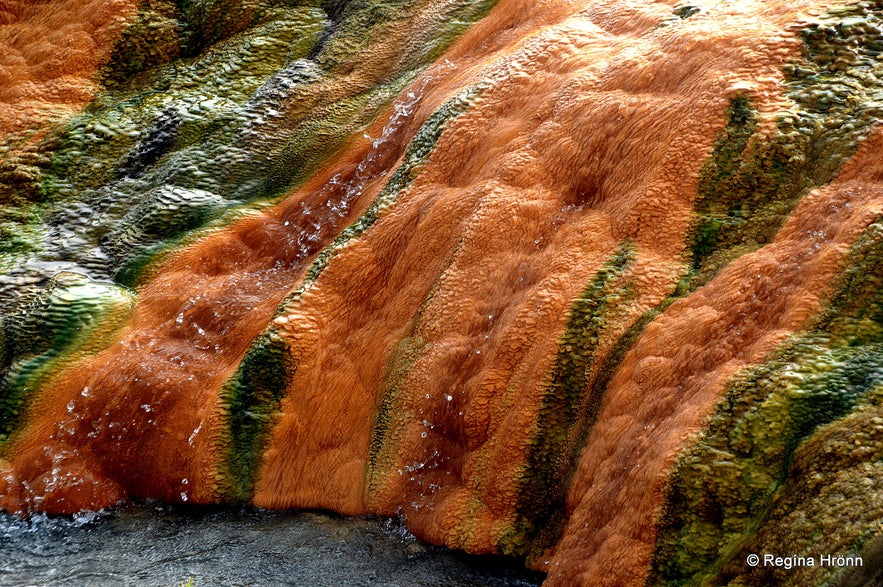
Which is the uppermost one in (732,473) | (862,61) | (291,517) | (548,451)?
(862,61)

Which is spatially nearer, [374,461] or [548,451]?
[548,451]

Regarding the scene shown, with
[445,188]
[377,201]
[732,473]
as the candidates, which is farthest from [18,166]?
[732,473]

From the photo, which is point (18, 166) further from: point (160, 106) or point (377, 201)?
point (377, 201)

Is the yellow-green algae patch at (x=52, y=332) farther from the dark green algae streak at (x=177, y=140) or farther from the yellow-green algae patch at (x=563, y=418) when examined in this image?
the yellow-green algae patch at (x=563, y=418)

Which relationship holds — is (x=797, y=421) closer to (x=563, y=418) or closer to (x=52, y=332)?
(x=563, y=418)

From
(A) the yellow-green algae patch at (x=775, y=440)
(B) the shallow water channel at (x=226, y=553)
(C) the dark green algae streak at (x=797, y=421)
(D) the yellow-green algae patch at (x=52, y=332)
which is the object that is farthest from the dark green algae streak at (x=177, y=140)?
(A) the yellow-green algae patch at (x=775, y=440)

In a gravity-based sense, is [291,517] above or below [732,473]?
below

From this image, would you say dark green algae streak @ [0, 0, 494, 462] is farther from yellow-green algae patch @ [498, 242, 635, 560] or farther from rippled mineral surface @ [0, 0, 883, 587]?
yellow-green algae patch @ [498, 242, 635, 560]
